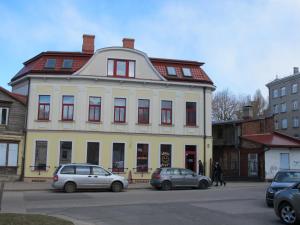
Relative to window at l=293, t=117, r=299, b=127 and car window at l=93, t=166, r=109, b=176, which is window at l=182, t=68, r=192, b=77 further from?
window at l=293, t=117, r=299, b=127

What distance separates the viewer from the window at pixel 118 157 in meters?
33.6

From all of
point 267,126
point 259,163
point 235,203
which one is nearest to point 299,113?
point 267,126

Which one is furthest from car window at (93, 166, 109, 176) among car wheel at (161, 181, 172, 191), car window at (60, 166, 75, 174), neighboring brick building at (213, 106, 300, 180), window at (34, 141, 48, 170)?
neighboring brick building at (213, 106, 300, 180)

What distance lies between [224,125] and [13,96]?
759 inches

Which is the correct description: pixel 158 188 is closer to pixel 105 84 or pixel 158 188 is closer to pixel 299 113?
pixel 105 84

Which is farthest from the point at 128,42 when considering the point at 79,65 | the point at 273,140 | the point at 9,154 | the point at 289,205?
the point at 289,205

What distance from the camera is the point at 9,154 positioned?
106 ft

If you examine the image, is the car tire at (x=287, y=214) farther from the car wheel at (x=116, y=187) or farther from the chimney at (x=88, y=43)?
the chimney at (x=88, y=43)

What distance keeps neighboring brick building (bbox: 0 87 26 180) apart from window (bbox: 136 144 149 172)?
28.4 ft

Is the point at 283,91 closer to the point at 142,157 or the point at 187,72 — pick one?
the point at 187,72

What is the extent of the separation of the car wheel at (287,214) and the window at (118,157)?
2125cm

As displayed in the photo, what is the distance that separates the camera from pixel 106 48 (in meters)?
34.2

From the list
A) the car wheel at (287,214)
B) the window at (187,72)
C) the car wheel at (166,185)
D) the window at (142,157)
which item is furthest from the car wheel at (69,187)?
the window at (187,72)

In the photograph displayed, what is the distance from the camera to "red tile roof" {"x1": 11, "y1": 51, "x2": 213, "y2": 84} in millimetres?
33781
